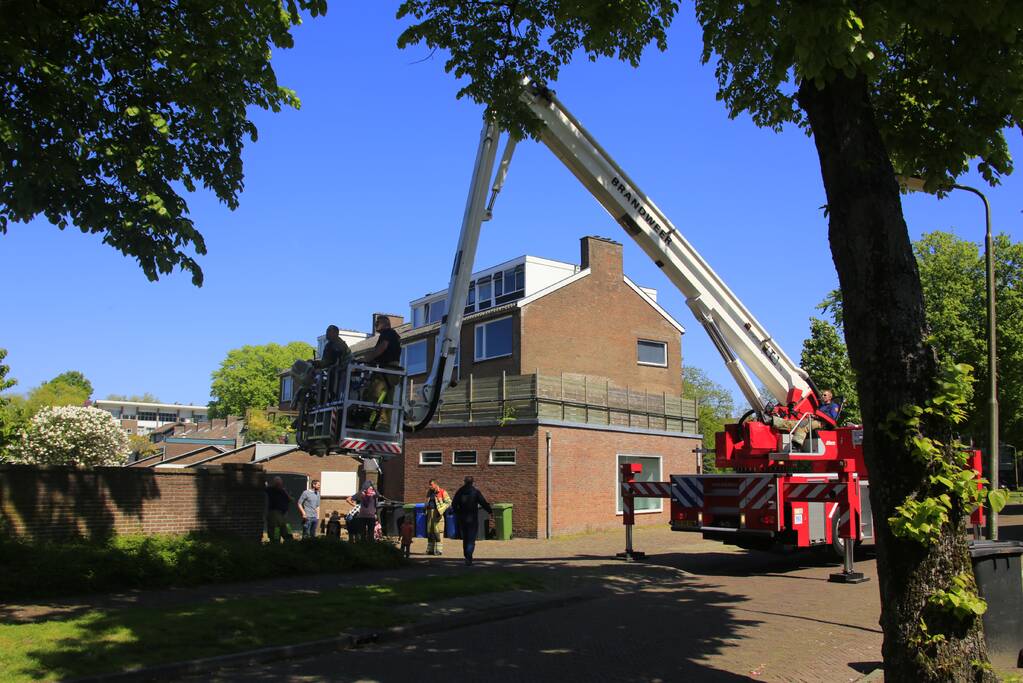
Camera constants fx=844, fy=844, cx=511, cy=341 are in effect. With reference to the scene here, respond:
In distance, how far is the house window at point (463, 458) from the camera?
24.2m

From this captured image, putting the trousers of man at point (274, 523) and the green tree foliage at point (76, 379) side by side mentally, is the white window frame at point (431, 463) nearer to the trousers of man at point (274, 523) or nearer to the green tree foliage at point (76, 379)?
the trousers of man at point (274, 523)

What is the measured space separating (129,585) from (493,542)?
1046 centimetres

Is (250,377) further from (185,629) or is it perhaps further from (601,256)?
(185,629)

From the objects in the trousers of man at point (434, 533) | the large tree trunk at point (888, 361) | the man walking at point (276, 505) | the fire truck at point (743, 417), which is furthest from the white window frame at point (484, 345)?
the large tree trunk at point (888, 361)

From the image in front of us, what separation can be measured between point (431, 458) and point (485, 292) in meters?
11.3

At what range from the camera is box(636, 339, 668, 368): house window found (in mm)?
32562

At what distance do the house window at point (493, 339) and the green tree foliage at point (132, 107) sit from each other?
18.6 m

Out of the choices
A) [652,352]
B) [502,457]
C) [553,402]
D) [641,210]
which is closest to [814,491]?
[641,210]

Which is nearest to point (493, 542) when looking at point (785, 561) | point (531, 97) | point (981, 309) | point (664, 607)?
point (785, 561)

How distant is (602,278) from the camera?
31.5m

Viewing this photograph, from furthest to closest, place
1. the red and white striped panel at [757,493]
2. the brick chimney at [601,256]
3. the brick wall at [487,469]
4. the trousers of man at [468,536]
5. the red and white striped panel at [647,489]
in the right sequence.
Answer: the brick chimney at [601,256] < the brick wall at [487,469] < the red and white striped panel at [647,489] < the trousers of man at [468,536] < the red and white striped panel at [757,493]

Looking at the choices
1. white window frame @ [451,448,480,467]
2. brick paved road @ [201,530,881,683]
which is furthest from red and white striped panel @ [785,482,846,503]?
white window frame @ [451,448,480,467]

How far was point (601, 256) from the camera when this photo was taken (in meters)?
31.6

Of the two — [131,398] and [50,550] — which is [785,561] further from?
[131,398]
